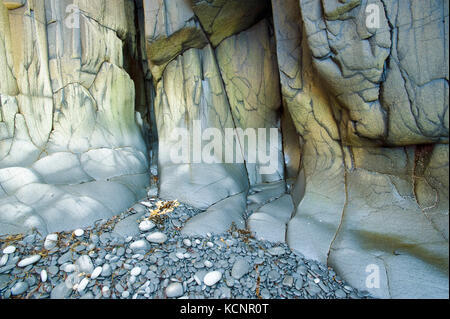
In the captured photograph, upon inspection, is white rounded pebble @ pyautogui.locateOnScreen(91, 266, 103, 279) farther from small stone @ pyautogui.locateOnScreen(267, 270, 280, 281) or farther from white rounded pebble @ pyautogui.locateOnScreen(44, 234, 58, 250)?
small stone @ pyautogui.locateOnScreen(267, 270, 280, 281)

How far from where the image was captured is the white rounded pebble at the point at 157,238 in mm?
2333

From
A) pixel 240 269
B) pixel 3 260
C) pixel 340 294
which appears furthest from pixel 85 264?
pixel 340 294

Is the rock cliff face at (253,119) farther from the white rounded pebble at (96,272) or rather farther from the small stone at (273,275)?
the white rounded pebble at (96,272)

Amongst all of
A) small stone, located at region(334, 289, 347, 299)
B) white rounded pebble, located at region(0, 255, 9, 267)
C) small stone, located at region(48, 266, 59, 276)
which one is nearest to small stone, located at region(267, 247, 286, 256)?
small stone, located at region(334, 289, 347, 299)

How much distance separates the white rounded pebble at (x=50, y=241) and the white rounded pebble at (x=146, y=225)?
81 centimetres

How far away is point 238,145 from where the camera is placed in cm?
430

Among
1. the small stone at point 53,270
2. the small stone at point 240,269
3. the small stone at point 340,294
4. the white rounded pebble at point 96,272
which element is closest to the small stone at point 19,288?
the small stone at point 53,270

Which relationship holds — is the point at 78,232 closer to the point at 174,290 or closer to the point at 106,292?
the point at 106,292

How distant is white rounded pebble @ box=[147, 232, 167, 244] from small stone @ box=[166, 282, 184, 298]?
58 centimetres

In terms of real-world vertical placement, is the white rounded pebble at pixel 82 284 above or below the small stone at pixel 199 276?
above

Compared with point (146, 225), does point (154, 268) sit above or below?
below

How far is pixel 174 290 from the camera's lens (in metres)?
1.80

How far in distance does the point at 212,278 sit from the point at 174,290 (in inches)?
12.6
